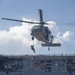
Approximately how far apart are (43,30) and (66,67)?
16.7 meters

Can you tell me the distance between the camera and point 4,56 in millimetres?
81312

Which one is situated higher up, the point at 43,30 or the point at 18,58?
the point at 43,30

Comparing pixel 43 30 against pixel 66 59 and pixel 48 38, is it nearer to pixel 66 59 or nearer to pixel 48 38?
pixel 48 38

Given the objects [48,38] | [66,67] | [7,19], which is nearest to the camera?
[7,19]

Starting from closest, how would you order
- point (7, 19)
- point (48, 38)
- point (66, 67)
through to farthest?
point (7, 19) < point (48, 38) < point (66, 67)

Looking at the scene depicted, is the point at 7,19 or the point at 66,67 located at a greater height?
the point at 7,19

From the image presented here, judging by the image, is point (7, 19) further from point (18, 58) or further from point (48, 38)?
point (18, 58)

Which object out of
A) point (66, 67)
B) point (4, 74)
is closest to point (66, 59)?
A: point (66, 67)

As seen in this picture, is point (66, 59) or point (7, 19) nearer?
point (7, 19)

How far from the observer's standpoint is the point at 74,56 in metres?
77.9

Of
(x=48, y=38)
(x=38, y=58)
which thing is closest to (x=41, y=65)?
(x=38, y=58)

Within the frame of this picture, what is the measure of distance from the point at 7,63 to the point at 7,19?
22536 mm

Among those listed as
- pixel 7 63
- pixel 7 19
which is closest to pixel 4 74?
pixel 7 19

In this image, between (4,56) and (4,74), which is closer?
(4,74)
